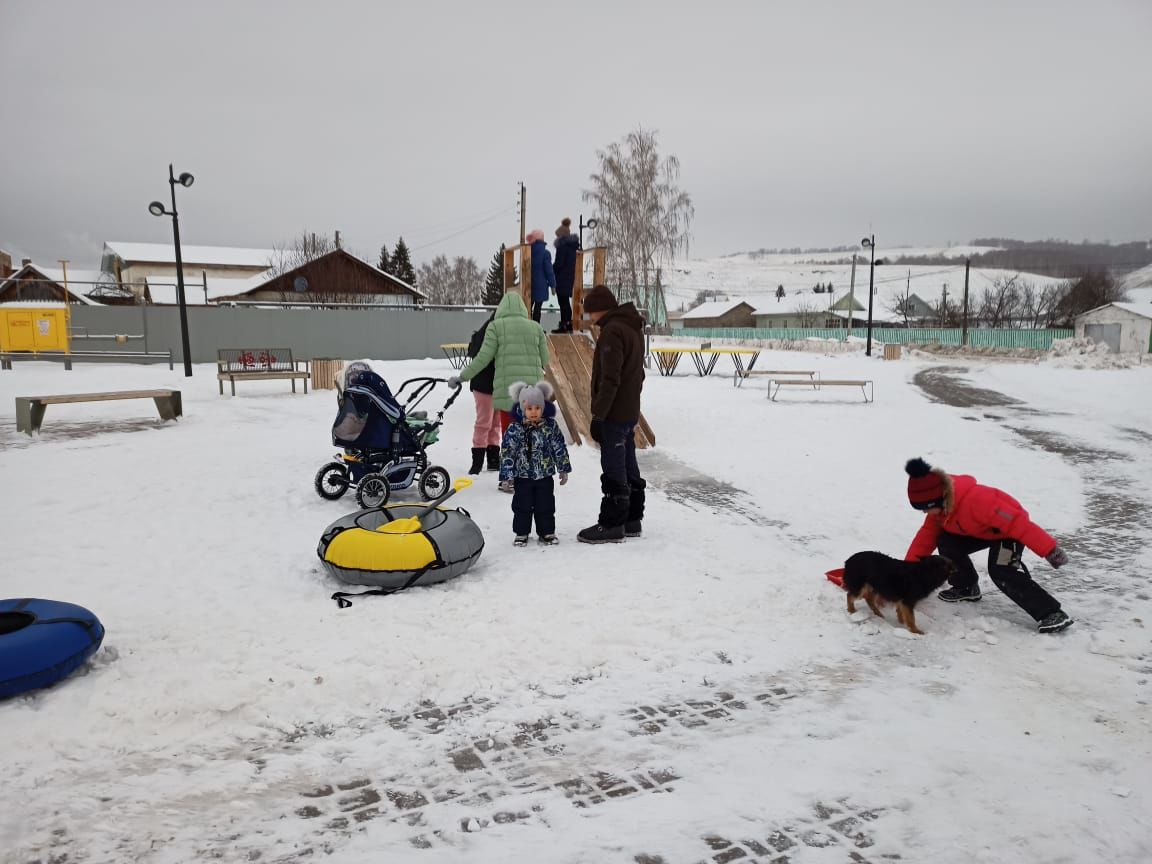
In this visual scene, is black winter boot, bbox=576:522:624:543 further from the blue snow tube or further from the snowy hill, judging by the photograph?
the snowy hill

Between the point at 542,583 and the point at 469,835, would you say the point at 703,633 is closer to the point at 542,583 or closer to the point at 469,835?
the point at 542,583

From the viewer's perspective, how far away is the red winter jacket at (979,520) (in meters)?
3.75

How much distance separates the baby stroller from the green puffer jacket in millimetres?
797

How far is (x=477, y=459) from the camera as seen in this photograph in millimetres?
7438

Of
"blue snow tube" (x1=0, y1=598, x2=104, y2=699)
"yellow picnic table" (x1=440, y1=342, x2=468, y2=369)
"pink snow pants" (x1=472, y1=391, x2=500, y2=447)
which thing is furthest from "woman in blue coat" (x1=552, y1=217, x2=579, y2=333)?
"yellow picnic table" (x1=440, y1=342, x2=468, y2=369)

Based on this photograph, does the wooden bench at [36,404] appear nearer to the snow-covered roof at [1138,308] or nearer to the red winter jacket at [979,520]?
the red winter jacket at [979,520]

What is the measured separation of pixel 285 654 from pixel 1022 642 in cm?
379

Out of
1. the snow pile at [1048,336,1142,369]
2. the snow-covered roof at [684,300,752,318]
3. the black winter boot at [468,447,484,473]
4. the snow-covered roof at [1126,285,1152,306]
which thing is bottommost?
the black winter boot at [468,447,484,473]

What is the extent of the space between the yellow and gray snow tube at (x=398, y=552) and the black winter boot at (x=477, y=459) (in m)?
2.79

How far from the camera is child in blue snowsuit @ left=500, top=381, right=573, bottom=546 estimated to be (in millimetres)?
5035

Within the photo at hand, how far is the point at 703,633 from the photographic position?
3758mm

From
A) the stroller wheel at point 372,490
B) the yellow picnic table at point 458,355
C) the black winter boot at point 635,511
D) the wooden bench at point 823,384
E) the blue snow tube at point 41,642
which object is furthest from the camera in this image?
the yellow picnic table at point 458,355

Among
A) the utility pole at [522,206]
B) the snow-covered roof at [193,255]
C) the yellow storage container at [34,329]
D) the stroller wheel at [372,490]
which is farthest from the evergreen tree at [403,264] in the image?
the stroller wheel at [372,490]

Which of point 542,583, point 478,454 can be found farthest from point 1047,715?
point 478,454
